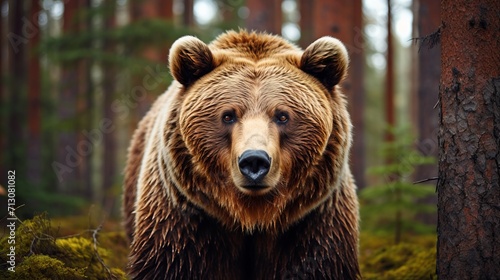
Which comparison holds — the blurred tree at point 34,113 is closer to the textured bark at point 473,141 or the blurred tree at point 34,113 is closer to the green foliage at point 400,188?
the green foliage at point 400,188

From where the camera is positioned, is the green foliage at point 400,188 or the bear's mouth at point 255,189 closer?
the bear's mouth at point 255,189

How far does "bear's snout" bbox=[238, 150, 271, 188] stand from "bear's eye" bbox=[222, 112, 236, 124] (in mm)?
527

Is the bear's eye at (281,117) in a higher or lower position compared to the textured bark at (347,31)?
lower

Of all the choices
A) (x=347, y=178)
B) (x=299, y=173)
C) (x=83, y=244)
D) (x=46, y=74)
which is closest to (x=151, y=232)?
(x=83, y=244)

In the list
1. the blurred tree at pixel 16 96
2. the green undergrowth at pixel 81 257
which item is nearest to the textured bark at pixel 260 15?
the green undergrowth at pixel 81 257

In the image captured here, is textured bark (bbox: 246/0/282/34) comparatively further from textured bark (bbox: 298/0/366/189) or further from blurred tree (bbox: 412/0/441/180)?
blurred tree (bbox: 412/0/441/180)

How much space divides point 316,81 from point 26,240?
8.90 ft

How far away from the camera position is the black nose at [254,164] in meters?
3.56

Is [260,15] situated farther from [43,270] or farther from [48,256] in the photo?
[43,270]

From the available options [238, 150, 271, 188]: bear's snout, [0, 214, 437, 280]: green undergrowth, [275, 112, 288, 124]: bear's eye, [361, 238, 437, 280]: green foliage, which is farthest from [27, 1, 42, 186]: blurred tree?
[238, 150, 271, 188]: bear's snout

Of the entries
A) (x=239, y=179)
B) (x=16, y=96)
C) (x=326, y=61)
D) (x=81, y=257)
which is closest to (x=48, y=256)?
(x=81, y=257)

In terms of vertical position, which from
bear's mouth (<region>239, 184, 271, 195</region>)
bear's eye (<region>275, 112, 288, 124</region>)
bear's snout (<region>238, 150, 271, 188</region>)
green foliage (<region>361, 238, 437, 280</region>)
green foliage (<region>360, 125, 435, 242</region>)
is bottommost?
green foliage (<region>361, 238, 437, 280</region>)

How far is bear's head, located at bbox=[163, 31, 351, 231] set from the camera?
4023 mm

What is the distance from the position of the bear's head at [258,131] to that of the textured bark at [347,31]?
4.84 ft
